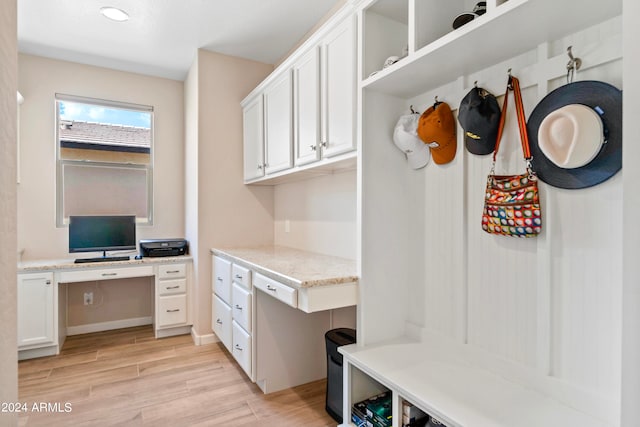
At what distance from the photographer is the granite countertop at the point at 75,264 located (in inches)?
114

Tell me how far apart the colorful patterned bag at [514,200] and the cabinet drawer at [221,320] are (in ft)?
7.04

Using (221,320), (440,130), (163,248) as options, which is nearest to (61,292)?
(163,248)

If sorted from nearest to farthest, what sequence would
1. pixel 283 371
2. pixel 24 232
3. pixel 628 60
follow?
pixel 628 60 < pixel 283 371 < pixel 24 232

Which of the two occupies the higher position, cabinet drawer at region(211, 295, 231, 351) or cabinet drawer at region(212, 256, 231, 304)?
cabinet drawer at region(212, 256, 231, 304)

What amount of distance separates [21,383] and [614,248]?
11.9ft

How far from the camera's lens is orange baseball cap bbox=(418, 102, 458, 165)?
5.18 ft

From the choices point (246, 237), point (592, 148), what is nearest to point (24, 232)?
point (246, 237)

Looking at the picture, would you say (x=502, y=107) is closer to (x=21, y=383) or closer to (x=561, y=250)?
(x=561, y=250)

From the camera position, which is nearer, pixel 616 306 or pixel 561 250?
pixel 616 306

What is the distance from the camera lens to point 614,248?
3.59ft

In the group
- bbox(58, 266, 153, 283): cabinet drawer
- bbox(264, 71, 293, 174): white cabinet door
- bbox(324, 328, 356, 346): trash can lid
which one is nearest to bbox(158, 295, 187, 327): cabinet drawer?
bbox(58, 266, 153, 283): cabinet drawer

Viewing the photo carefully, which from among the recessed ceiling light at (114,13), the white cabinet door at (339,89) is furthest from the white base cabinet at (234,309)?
the recessed ceiling light at (114,13)

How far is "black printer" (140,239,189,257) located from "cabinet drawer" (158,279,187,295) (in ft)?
0.93

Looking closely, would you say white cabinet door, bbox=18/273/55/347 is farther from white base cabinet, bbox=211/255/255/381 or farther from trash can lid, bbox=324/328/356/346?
trash can lid, bbox=324/328/356/346
